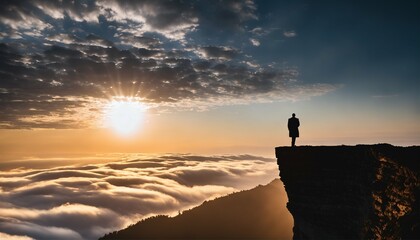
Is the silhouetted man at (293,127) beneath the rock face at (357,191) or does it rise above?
above

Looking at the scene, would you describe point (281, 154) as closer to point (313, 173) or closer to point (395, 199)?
point (313, 173)

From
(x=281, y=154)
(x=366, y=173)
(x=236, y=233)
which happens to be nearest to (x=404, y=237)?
(x=366, y=173)

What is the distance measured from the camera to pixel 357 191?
15.8m

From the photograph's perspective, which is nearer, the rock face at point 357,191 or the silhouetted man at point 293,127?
the rock face at point 357,191

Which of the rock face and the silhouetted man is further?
the silhouetted man

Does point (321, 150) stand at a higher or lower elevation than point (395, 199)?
higher

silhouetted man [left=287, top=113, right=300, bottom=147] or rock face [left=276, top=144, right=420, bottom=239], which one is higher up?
silhouetted man [left=287, top=113, right=300, bottom=147]

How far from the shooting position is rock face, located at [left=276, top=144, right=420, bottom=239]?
15.2 metres

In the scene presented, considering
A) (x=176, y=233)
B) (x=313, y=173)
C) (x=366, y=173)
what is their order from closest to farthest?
(x=366, y=173)
(x=313, y=173)
(x=176, y=233)

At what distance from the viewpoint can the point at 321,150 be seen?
17266 millimetres

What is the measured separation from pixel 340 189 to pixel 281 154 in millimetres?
4226

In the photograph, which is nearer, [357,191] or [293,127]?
[357,191]

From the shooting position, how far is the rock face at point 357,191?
1518 cm

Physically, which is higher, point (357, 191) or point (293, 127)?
point (293, 127)
